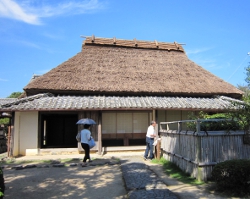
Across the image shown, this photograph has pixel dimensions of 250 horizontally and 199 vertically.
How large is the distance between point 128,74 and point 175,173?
25.6 ft

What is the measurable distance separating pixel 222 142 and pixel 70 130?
11509 millimetres

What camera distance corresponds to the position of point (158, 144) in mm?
9273

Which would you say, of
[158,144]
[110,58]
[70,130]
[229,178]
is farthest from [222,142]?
[70,130]

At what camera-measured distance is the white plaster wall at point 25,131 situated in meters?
10.9

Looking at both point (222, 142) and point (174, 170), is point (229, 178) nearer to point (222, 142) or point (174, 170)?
A: point (222, 142)


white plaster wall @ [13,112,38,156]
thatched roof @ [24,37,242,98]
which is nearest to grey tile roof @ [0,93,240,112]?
thatched roof @ [24,37,242,98]

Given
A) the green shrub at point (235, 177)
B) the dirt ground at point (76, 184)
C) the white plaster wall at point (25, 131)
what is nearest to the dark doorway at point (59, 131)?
the white plaster wall at point (25, 131)

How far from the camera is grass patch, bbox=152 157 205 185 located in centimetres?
594

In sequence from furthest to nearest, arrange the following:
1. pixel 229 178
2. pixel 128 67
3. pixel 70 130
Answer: pixel 70 130 < pixel 128 67 < pixel 229 178

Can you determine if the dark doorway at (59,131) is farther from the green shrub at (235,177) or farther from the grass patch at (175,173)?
the green shrub at (235,177)

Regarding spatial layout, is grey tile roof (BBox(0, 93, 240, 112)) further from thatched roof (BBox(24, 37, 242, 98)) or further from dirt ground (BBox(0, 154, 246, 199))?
dirt ground (BBox(0, 154, 246, 199))

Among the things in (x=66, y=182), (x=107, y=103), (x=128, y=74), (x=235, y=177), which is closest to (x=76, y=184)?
(x=66, y=182)

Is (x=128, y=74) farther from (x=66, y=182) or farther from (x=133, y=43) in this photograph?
(x=66, y=182)

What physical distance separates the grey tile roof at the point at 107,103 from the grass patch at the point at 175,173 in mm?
3202
